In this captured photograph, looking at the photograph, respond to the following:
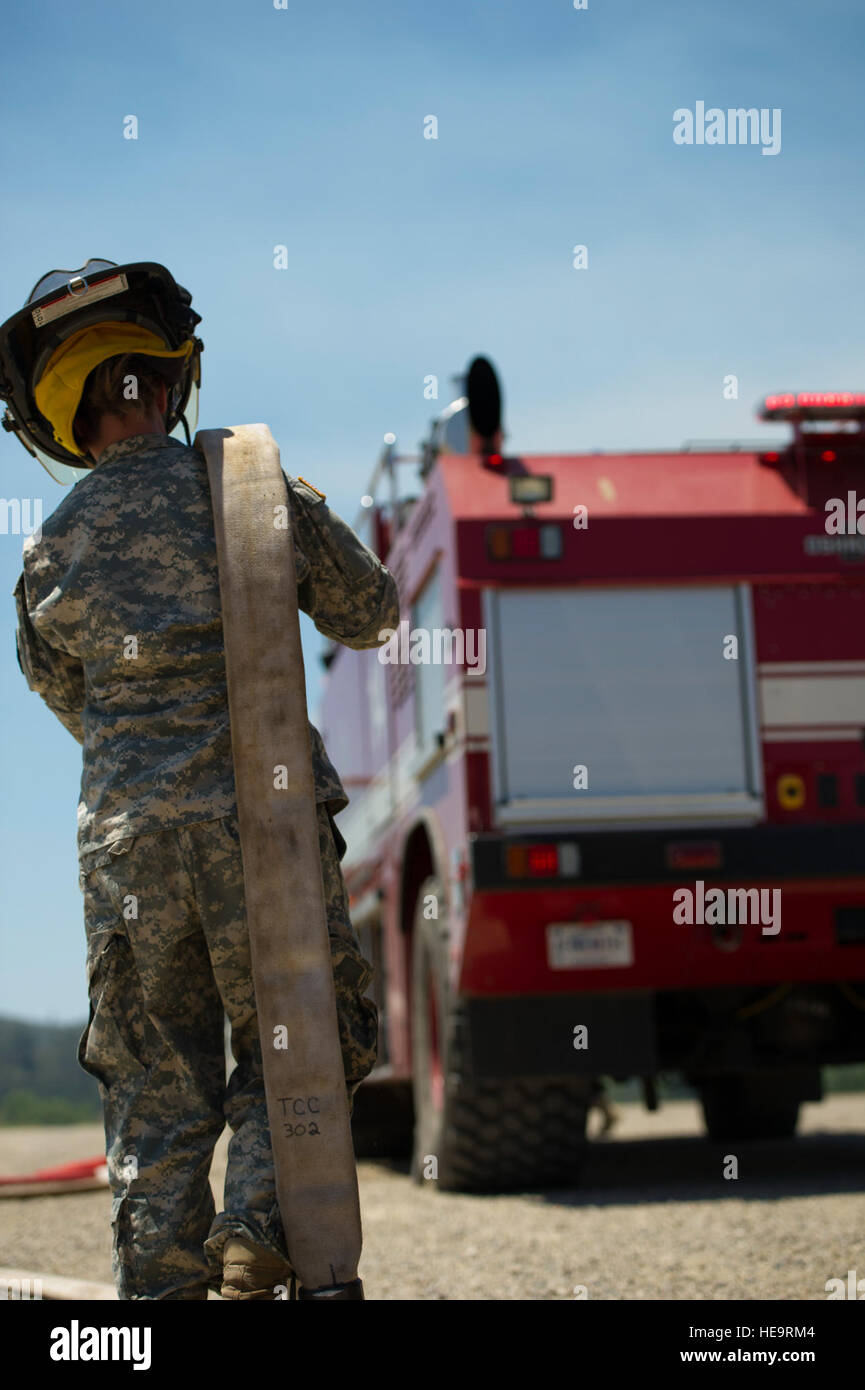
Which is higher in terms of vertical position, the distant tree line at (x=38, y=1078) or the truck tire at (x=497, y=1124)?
the truck tire at (x=497, y=1124)

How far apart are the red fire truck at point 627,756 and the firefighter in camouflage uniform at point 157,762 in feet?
12.0

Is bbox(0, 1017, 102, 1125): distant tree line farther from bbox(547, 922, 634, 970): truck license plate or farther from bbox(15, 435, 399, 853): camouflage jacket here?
bbox(15, 435, 399, 853): camouflage jacket

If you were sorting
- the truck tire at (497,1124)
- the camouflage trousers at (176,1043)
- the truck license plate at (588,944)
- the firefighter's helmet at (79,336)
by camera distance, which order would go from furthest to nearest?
the truck tire at (497,1124) → the truck license plate at (588,944) → the firefighter's helmet at (79,336) → the camouflage trousers at (176,1043)

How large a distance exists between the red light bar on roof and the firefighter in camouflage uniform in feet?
14.1

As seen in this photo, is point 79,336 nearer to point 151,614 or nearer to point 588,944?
Answer: point 151,614

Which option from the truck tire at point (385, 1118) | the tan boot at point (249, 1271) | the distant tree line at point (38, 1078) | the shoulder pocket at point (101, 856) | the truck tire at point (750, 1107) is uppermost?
the shoulder pocket at point (101, 856)

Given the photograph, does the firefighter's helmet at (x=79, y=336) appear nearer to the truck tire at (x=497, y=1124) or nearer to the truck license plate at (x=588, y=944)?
the truck license plate at (x=588, y=944)

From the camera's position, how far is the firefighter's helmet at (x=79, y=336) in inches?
123

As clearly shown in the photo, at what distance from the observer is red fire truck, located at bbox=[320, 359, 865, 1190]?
6816mm

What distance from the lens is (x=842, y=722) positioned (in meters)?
7.00

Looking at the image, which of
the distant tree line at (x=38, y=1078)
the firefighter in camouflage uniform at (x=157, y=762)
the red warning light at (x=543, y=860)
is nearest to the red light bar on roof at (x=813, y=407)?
the red warning light at (x=543, y=860)

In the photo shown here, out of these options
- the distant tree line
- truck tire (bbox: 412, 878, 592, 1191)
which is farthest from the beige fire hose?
the distant tree line

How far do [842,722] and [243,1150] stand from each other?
4590mm
